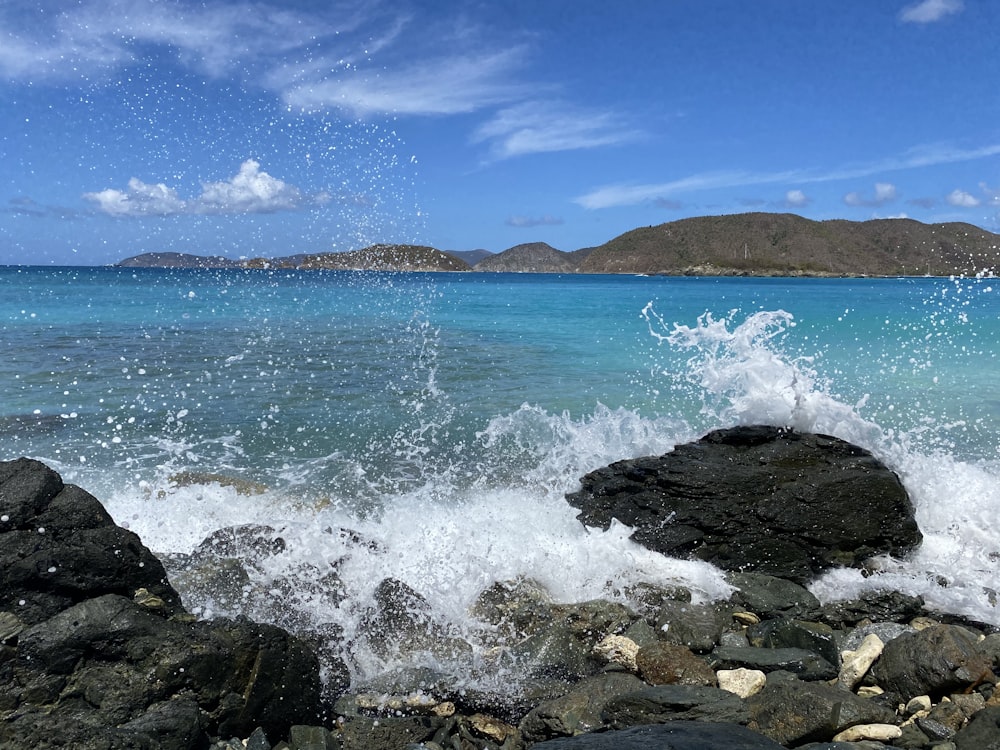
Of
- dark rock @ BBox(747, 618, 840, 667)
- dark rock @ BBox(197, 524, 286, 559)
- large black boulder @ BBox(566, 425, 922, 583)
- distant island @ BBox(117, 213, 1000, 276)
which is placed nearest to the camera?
dark rock @ BBox(747, 618, 840, 667)

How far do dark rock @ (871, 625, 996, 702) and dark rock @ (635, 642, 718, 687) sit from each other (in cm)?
124

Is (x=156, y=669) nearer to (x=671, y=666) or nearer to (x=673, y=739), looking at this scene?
(x=673, y=739)

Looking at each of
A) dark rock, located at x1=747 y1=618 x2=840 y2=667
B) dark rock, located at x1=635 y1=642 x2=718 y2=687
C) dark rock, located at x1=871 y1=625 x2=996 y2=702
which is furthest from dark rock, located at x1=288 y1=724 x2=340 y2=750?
dark rock, located at x1=871 y1=625 x2=996 y2=702

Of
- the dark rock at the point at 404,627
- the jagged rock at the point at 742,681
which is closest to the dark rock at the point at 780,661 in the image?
the jagged rock at the point at 742,681

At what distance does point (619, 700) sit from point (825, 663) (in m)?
1.78

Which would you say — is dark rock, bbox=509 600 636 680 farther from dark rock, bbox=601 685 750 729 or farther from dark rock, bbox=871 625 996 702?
dark rock, bbox=871 625 996 702

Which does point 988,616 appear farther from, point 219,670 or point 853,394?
point 853,394

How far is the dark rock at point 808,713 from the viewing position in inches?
168

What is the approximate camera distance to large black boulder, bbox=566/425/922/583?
7043 mm

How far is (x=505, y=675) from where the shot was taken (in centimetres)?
526

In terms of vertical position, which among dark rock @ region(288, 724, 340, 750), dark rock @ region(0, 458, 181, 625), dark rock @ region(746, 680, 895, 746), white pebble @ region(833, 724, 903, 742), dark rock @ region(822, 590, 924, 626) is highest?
dark rock @ region(0, 458, 181, 625)

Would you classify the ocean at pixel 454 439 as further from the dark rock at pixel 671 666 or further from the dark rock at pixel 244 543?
the dark rock at pixel 671 666

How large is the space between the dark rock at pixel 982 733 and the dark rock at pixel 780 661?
1.01 metres

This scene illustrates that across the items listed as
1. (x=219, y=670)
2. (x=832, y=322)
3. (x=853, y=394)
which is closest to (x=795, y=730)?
(x=219, y=670)
